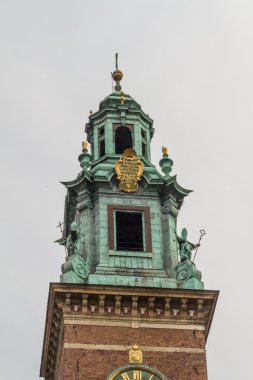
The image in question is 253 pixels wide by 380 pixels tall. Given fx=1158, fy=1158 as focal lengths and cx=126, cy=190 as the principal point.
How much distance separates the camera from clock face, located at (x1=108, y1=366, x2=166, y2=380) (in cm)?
3869

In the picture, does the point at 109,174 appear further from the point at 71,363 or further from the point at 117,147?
the point at 71,363

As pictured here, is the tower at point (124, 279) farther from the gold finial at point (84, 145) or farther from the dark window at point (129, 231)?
the gold finial at point (84, 145)

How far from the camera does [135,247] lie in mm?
43656

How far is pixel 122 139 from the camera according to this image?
48.4 m

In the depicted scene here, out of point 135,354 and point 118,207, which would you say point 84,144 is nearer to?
point 118,207

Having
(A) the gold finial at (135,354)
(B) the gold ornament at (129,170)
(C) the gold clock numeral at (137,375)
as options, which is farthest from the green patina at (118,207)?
(C) the gold clock numeral at (137,375)

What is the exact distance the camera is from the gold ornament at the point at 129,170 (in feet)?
147

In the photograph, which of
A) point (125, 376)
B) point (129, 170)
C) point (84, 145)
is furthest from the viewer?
point (84, 145)

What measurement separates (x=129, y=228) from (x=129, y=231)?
0.15m

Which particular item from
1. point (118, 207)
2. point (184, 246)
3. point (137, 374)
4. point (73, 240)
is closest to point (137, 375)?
point (137, 374)

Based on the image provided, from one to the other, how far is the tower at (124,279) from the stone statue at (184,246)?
0.15 ft

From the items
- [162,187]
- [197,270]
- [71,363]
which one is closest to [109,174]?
[162,187]

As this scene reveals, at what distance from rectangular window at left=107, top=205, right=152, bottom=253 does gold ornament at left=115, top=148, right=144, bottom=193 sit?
2.99ft

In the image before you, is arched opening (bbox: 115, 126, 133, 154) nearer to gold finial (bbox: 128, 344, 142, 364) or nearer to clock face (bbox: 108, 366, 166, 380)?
gold finial (bbox: 128, 344, 142, 364)
